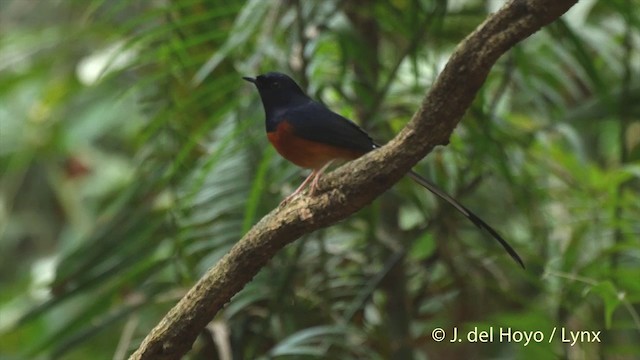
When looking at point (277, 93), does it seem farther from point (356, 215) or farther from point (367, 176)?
point (356, 215)

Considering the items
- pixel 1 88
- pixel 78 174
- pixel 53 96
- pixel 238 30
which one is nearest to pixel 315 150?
pixel 238 30

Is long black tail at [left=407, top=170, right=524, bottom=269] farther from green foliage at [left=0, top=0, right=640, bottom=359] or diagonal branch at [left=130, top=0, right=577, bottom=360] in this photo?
green foliage at [left=0, top=0, right=640, bottom=359]

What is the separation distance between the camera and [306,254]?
2010 mm

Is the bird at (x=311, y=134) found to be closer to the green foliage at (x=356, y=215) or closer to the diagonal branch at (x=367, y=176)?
the diagonal branch at (x=367, y=176)

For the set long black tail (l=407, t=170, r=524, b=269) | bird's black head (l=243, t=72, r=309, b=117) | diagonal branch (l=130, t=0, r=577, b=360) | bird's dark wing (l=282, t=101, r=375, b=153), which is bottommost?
long black tail (l=407, t=170, r=524, b=269)

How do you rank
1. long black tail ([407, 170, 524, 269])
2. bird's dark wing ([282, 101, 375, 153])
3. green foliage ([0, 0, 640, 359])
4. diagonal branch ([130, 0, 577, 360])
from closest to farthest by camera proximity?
diagonal branch ([130, 0, 577, 360]) < long black tail ([407, 170, 524, 269]) < bird's dark wing ([282, 101, 375, 153]) < green foliage ([0, 0, 640, 359])

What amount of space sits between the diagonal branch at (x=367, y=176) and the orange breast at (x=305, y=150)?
0.17 m

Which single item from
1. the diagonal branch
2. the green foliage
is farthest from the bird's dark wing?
the green foliage

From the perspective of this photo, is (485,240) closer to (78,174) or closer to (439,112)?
(439,112)

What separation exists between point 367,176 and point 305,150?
260 millimetres

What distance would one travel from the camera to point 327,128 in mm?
1340

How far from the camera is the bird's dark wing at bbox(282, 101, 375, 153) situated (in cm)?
A: 133

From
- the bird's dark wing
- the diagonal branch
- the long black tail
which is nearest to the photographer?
the diagonal branch

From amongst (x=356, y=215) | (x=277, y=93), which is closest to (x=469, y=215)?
(x=277, y=93)
